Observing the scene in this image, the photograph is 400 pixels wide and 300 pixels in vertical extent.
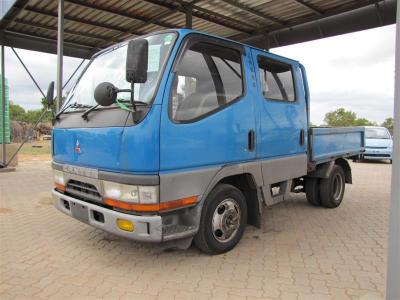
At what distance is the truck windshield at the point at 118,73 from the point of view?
132 inches

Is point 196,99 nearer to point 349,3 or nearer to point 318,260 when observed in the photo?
point 318,260

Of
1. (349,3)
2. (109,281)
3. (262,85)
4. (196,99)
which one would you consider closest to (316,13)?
(349,3)

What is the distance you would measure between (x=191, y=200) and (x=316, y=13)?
6.05m

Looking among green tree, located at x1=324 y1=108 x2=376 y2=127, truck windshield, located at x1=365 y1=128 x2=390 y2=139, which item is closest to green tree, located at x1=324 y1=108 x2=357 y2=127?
green tree, located at x1=324 y1=108 x2=376 y2=127

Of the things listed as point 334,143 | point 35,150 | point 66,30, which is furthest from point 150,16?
point 35,150

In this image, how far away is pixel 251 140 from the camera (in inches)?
162

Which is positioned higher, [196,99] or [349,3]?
[349,3]

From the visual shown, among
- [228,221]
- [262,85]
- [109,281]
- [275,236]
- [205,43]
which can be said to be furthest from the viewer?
[275,236]

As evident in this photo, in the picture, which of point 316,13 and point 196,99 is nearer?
point 196,99

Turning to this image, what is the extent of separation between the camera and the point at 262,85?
4395 mm

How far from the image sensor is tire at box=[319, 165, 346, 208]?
6.13m

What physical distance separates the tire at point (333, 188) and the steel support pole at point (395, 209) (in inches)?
152

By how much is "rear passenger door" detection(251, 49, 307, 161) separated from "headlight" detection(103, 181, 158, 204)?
1.63 metres

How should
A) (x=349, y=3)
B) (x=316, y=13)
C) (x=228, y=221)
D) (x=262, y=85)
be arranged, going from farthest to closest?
(x=316, y=13) < (x=349, y=3) < (x=262, y=85) < (x=228, y=221)
